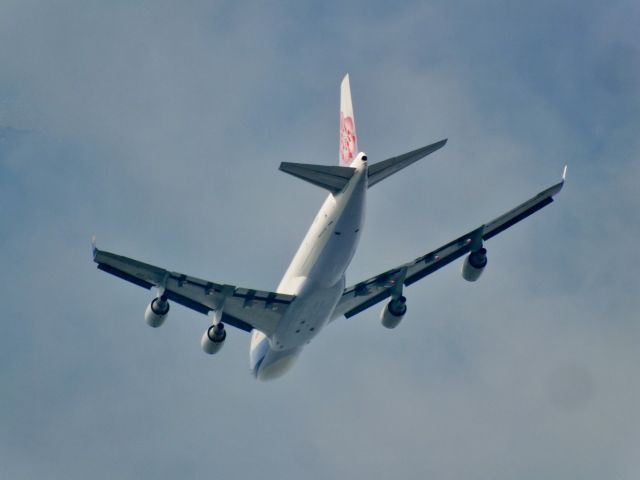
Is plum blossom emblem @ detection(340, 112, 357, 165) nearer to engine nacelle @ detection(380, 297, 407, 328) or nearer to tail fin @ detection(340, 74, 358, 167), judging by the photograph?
tail fin @ detection(340, 74, 358, 167)

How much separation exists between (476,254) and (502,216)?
2369mm

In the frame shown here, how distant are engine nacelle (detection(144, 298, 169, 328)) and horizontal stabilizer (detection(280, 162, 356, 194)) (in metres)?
11.0

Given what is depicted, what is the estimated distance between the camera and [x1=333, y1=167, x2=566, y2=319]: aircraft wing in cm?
5262

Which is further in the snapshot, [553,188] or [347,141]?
[347,141]

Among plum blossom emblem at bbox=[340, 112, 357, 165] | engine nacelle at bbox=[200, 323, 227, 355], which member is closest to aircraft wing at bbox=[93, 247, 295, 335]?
engine nacelle at bbox=[200, 323, 227, 355]

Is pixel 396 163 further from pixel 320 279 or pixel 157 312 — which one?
pixel 157 312

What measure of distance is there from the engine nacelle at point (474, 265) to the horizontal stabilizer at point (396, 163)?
8530mm

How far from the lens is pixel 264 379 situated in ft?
187

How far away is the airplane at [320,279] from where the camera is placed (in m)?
46.5

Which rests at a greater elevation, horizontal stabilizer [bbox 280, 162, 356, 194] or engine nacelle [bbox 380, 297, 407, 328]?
horizontal stabilizer [bbox 280, 162, 356, 194]

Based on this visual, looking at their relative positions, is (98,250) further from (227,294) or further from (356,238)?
(356,238)

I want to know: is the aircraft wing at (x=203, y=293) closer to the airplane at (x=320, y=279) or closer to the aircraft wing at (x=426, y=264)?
the airplane at (x=320, y=279)

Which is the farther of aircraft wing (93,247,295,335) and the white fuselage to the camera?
aircraft wing (93,247,295,335)

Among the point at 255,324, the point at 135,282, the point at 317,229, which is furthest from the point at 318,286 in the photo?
the point at 135,282
